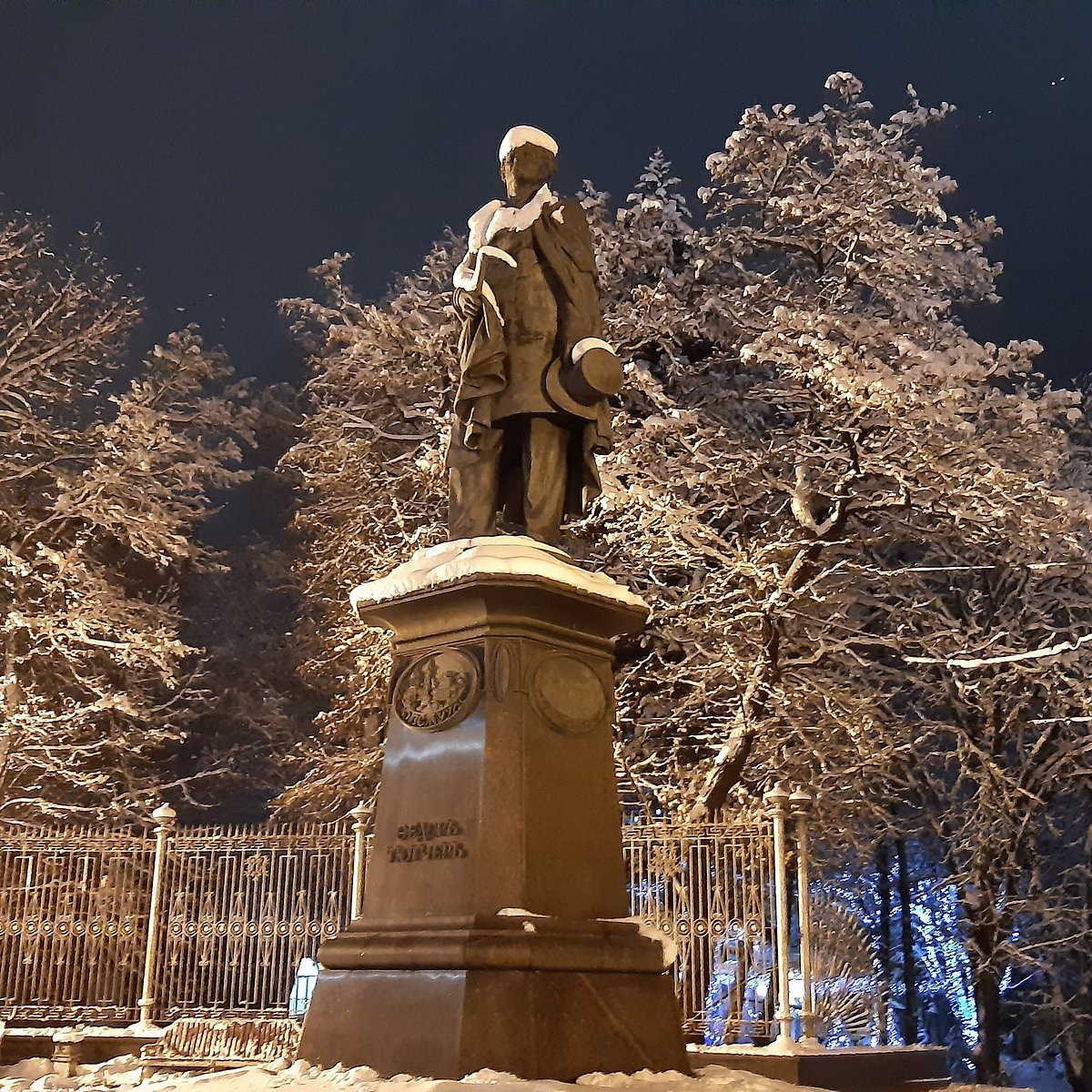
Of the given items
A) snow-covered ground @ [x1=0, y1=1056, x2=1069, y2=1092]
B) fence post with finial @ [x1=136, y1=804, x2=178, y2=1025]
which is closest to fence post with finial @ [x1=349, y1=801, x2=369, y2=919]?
fence post with finial @ [x1=136, y1=804, x2=178, y2=1025]

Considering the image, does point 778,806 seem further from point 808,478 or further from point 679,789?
point 808,478

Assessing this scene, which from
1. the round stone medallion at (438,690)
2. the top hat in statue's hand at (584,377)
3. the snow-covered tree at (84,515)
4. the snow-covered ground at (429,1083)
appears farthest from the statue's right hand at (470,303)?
the snow-covered tree at (84,515)

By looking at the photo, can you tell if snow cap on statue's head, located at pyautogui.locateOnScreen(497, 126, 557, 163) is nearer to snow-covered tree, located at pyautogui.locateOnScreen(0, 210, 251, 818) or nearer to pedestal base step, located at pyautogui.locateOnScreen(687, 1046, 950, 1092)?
pedestal base step, located at pyautogui.locateOnScreen(687, 1046, 950, 1092)

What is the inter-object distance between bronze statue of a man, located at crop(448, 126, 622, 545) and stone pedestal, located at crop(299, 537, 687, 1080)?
0.58 m

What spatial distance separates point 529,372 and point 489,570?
4.50 feet

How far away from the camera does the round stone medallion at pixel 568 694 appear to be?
A: 19.9 ft

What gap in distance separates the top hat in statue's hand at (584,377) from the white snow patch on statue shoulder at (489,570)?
0.80 metres

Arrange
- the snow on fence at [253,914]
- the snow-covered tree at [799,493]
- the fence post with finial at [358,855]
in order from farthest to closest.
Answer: the snow-covered tree at [799,493] < the fence post with finial at [358,855] < the snow on fence at [253,914]

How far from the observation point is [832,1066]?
28.0ft

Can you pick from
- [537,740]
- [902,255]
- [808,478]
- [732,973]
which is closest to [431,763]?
[537,740]

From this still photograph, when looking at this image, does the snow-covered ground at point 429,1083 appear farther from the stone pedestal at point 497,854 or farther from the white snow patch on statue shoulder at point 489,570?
the white snow patch on statue shoulder at point 489,570

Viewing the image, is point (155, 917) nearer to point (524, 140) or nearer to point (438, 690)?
point (438, 690)

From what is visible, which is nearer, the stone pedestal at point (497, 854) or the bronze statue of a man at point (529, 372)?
the stone pedestal at point (497, 854)

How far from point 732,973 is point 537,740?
547 centimetres
